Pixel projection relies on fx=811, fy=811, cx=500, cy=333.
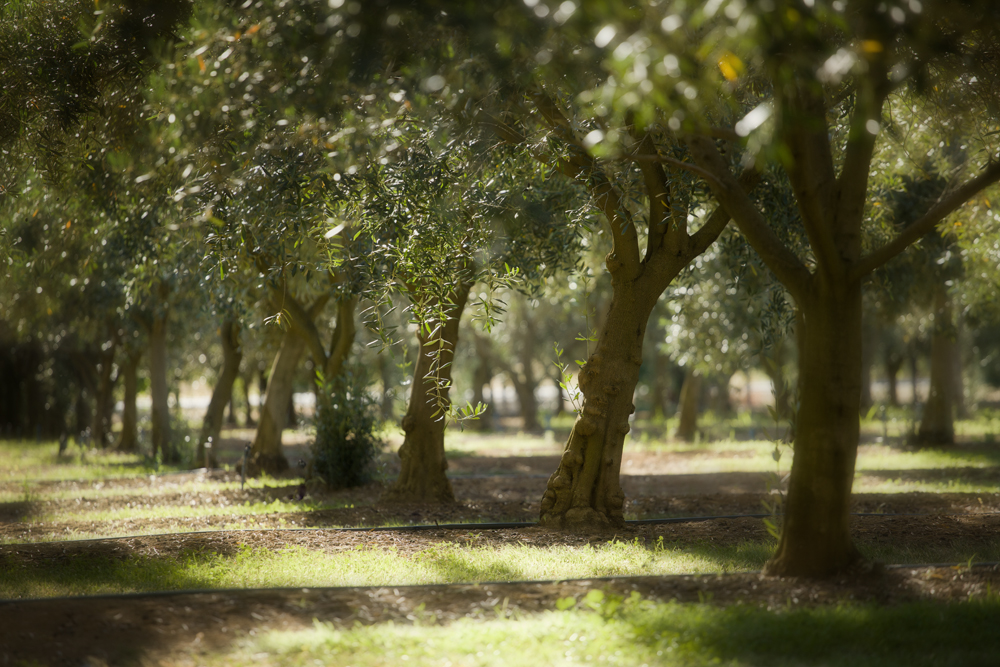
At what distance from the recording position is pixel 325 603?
5.47 meters

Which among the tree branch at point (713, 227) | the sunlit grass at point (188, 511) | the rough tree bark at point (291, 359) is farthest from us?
the rough tree bark at point (291, 359)

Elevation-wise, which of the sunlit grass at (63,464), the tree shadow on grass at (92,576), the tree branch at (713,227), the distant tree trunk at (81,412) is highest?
the tree branch at (713,227)

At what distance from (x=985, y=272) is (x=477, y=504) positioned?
30.5 feet

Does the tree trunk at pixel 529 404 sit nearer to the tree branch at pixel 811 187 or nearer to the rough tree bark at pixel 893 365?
the rough tree bark at pixel 893 365

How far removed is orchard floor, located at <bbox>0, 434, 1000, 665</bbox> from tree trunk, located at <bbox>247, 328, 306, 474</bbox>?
3.20 ft

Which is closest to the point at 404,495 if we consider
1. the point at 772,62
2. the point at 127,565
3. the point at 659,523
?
the point at 659,523

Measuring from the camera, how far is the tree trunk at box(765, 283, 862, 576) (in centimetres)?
563

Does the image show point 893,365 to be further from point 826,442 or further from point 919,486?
point 826,442

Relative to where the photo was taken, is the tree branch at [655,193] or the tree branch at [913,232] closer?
the tree branch at [913,232]

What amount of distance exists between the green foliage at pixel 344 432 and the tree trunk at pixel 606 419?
5057mm

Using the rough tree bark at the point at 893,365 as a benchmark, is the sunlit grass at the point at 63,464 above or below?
below

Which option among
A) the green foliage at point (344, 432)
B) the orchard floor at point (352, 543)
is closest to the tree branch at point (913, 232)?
the orchard floor at point (352, 543)

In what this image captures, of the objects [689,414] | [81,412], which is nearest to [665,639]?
[689,414]

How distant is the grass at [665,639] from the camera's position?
14.7ft
